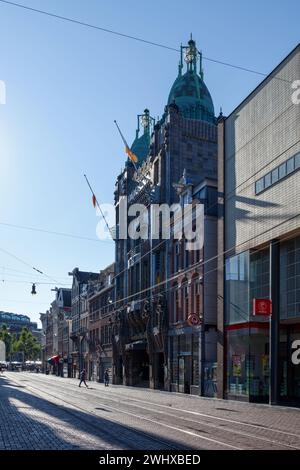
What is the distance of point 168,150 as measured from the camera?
5444 cm

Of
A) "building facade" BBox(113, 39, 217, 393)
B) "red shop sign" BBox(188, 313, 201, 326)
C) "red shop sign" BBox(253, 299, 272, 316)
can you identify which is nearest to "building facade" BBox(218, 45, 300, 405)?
"red shop sign" BBox(253, 299, 272, 316)

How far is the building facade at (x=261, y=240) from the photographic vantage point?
32.9 metres

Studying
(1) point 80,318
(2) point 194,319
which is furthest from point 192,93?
(1) point 80,318

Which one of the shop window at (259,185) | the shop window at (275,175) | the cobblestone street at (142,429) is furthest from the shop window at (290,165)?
the cobblestone street at (142,429)

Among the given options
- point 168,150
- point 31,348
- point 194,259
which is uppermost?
point 168,150

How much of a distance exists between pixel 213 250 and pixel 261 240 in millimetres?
8276

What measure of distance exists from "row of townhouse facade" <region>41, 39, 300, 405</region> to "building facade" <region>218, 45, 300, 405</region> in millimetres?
62

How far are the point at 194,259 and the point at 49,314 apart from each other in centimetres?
10335

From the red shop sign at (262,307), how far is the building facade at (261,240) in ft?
1.16

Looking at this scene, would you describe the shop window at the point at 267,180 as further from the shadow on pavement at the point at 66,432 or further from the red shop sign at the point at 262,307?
the shadow on pavement at the point at 66,432

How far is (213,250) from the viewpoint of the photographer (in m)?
43.1

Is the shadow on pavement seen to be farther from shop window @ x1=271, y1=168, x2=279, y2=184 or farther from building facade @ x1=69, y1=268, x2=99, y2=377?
building facade @ x1=69, y1=268, x2=99, y2=377

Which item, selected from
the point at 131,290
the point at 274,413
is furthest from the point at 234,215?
the point at 131,290
